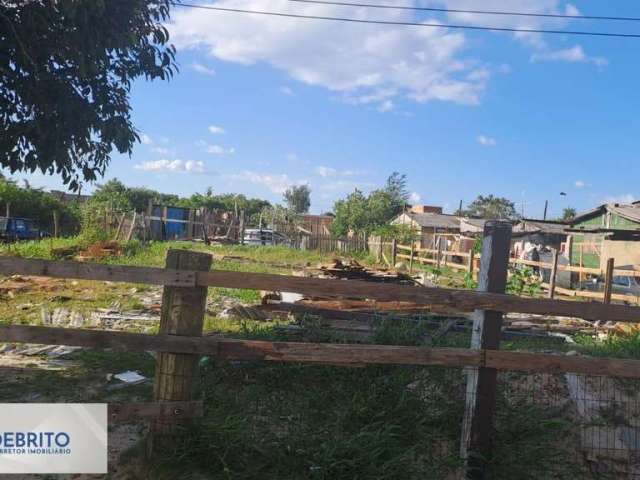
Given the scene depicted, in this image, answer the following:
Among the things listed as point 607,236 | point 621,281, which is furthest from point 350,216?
point 621,281

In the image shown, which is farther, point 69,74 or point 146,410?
point 69,74

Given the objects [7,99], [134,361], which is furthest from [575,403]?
[7,99]

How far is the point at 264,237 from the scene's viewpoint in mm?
32531

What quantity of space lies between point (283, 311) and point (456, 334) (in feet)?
8.30

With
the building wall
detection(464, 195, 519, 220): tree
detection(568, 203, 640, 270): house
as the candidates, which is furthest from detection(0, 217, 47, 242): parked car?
detection(464, 195, 519, 220): tree

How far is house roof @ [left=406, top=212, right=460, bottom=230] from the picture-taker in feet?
148

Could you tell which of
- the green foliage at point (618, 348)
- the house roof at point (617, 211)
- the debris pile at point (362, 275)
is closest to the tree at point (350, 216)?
the house roof at point (617, 211)

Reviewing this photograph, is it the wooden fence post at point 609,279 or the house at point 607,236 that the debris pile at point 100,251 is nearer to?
the wooden fence post at point 609,279

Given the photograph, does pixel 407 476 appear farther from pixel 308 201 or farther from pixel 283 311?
pixel 308 201

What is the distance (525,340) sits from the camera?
23.9ft

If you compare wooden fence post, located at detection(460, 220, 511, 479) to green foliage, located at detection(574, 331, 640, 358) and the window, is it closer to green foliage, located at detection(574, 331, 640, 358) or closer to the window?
green foliage, located at detection(574, 331, 640, 358)

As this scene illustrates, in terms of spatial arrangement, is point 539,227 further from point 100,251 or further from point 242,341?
point 242,341

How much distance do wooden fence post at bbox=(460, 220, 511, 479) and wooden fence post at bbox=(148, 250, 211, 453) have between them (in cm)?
174

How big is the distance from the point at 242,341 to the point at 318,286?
1.83 feet
